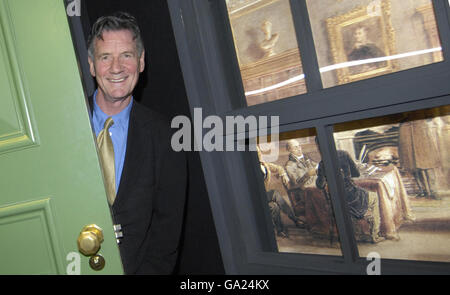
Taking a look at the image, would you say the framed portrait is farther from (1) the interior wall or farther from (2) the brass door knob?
(2) the brass door knob

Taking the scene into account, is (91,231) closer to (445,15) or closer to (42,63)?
(42,63)

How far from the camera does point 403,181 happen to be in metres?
1.10

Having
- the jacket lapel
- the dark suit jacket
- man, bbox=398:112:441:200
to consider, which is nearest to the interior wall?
the dark suit jacket

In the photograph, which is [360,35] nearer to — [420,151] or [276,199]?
[420,151]

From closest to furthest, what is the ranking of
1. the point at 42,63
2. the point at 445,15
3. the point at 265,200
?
the point at 445,15 → the point at 42,63 → the point at 265,200

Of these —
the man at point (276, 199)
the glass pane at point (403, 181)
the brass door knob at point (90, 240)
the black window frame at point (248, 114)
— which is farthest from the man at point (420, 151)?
the brass door knob at point (90, 240)

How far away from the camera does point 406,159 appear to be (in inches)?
42.8

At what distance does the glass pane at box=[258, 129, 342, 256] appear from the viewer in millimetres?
1257

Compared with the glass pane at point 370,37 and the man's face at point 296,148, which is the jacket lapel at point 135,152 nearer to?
the man's face at point 296,148

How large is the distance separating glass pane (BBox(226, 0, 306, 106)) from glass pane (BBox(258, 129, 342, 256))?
182 mm

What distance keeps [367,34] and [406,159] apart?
42 centimetres

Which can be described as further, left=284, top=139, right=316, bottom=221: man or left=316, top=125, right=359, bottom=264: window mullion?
left=284, top=139, right=316, bottom=221: man

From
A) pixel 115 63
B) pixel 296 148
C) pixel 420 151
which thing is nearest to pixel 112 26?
pixel 115 63
